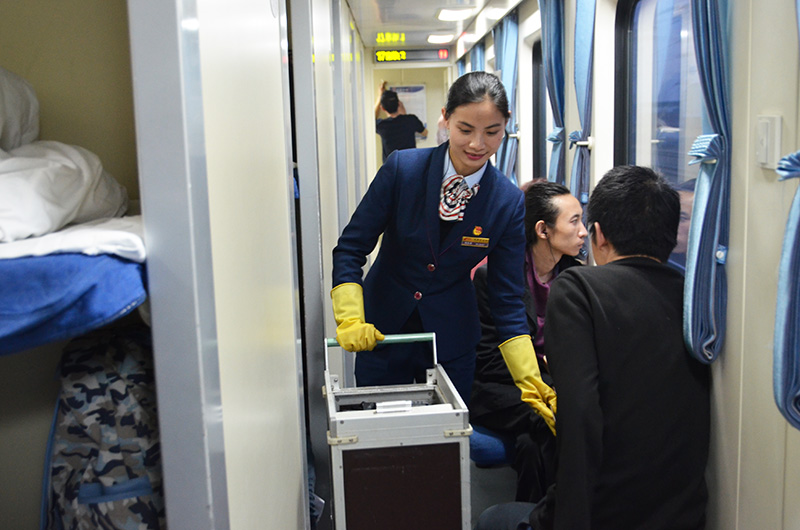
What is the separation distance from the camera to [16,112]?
985 mm

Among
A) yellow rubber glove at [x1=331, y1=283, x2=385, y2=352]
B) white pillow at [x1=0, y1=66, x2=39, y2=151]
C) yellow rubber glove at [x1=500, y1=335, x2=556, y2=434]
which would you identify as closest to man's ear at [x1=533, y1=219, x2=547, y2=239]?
yellow rubber glove at [x1=500, y1=335, x2=556, y2=434]

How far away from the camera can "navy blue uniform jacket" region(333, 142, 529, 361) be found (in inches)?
103

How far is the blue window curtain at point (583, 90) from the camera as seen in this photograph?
3912 mm

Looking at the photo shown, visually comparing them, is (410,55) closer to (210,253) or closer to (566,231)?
(566,231)

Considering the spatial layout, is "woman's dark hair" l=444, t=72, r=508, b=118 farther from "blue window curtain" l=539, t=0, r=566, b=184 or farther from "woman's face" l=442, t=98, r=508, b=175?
"blue window curtain" l=539, t=0, r=566, b=184

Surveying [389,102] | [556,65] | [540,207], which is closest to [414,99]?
[389,102]

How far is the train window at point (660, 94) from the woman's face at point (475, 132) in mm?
939

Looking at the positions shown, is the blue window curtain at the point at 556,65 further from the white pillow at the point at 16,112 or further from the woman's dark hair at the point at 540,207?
the white pillow at the point at 16,112

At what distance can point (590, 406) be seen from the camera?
1919 millimetres

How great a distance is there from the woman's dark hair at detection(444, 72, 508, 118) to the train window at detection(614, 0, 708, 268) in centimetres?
91

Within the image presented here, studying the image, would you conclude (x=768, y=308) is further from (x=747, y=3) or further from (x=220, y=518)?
(x=220, y=518)

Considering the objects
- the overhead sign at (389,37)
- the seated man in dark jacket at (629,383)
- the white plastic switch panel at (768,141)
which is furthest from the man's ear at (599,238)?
the overhead sign at (389,37)

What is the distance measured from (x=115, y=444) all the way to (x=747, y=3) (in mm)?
1777

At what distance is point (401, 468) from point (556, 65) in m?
3.31
